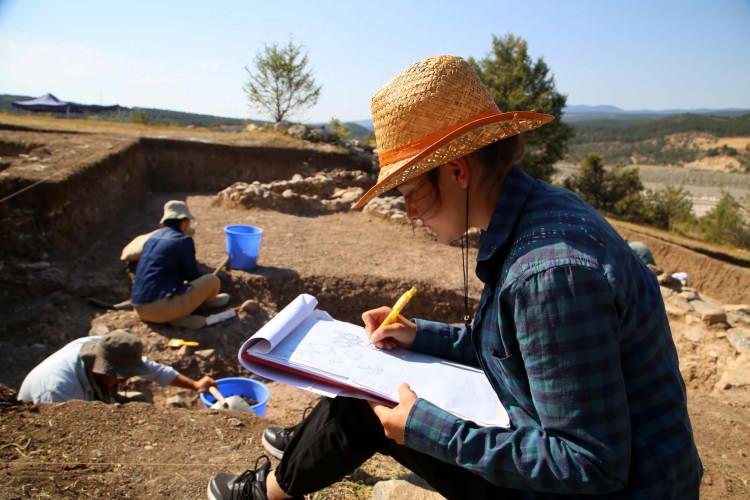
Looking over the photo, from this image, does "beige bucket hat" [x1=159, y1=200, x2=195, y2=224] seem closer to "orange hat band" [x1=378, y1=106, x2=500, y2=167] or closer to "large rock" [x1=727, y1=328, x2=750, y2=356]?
"orange hat band" [x1=378, y1=106, x2=500, y2=167]

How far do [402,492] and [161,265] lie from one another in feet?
11.0

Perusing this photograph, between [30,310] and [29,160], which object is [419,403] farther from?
[29,160]

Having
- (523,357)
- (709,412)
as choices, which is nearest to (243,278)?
(709,412)

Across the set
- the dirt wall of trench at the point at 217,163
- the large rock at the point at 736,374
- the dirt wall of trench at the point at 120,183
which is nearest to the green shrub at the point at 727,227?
the dirt wall of trench at the point at 120,183

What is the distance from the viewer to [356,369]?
1.58 metres

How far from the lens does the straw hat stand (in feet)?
4.01

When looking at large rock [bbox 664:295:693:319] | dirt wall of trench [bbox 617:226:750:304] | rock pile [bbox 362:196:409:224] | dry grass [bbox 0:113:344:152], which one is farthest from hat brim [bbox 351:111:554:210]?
dry grass [bbox 0:113:344:152]

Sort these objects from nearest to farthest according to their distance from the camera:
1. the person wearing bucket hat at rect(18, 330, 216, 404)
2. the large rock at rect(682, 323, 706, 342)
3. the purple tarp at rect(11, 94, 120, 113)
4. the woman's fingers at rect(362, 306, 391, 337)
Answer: the woman's fingers at rect(362, 306, 391, 337) → the person wearing bucket hat at rect(18, 330, 216, 404) → the large rock at rect(682, 323, 706, 342) → the purple tarp at rect(11, 94, 120, 113)

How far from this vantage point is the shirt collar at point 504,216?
4.01 ft

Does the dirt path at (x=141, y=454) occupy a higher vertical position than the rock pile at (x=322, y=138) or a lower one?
lower

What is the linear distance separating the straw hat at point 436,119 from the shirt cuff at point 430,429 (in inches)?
23.8

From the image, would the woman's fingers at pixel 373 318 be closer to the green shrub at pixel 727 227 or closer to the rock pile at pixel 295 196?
the rock pile at pixel 295 196

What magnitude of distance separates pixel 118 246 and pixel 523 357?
6.40m

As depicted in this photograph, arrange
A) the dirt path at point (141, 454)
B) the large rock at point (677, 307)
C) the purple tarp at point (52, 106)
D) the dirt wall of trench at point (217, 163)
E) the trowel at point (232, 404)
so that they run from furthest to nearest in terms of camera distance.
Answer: the purple tarp at point (52, 106), the dirt wall of trench at point (217, 163), the large rock at point (677, 307), the trowel at point (232, 404), the dirt path at point (141, 454)
